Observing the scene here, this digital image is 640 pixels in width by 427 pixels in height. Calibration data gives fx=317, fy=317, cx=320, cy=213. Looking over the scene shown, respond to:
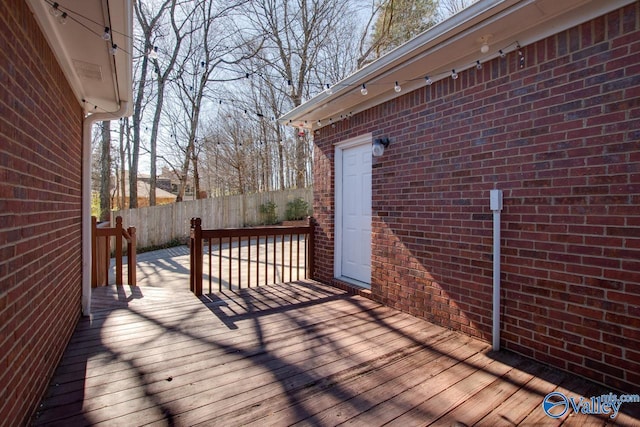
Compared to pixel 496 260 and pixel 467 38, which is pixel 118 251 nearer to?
pixel 496 260

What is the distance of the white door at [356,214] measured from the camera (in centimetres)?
389

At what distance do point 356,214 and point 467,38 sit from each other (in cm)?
225

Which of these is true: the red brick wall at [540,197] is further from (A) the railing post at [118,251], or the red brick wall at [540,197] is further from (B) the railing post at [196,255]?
(A) the railing post at [118,251]

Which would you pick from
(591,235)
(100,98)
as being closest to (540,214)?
(591,235)

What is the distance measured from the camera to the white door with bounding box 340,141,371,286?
389cm

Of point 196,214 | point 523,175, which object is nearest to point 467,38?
point 523,175

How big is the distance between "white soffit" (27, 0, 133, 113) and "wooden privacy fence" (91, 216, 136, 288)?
1.96 metres

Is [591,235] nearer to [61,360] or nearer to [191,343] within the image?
[191,343]

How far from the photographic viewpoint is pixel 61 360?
89.6 inches

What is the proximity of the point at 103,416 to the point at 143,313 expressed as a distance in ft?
5.72

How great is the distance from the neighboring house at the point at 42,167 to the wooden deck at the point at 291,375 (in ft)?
0.89

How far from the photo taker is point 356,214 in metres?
4.07

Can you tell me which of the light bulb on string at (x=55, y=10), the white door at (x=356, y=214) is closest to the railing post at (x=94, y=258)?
the light bulb on string at (x=55, y=10)

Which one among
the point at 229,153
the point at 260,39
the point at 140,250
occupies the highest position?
the point at 260,39
